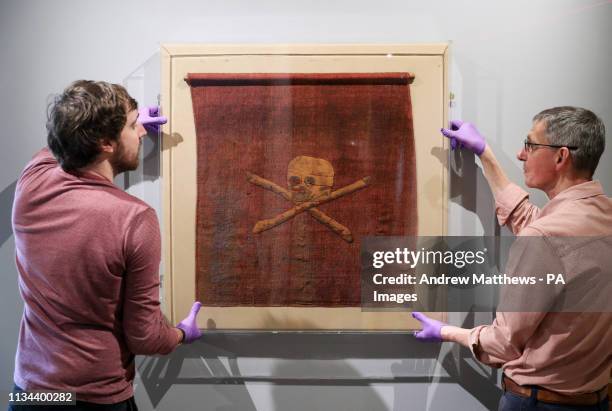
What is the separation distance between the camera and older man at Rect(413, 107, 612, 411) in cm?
125

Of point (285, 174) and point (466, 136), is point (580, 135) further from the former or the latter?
point (285, 174)

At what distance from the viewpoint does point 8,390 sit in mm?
1698

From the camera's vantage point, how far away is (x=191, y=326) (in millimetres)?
1528

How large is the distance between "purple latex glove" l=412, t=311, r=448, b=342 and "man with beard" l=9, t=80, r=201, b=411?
31.9 inches

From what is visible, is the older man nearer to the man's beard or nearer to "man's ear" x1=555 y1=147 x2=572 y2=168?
"man's ear" x1=555 y1=147 x2=572 y2=168

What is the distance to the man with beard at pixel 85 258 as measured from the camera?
1.11 m

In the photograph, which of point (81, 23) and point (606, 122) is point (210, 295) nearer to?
point (81, 23)

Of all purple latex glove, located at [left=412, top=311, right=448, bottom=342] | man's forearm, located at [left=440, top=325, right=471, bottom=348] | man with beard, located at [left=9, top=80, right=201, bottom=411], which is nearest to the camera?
man with beard, located at [left=9, top=80, right=201, bottom=411]

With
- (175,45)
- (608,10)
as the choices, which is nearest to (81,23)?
(175,45)

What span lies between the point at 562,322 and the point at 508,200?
0.41 meters

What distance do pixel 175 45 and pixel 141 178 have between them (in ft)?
1.49

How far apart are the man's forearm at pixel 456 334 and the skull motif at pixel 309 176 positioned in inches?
22.1

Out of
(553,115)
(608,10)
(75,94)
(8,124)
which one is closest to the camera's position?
(75,94)

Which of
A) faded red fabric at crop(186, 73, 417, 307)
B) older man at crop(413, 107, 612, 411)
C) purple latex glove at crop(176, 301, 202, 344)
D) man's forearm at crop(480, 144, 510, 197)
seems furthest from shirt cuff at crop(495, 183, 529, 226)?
purple latex glove at crop(176, 301, 202, 344)
